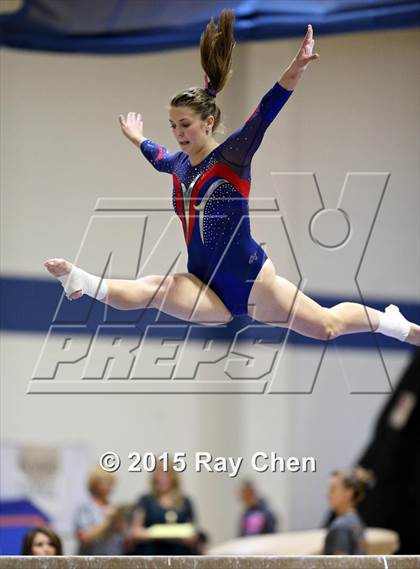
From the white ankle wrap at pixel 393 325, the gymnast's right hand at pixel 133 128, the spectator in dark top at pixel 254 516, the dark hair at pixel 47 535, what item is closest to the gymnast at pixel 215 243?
the white ankle wrap at pixel 393 325

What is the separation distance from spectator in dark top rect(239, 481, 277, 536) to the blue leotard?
10.7 feet

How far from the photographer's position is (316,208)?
613cm

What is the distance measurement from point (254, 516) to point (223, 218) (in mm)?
3548

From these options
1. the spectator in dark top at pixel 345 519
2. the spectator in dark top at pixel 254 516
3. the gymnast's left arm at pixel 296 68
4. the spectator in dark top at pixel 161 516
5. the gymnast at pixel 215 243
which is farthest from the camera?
the spectator in dark top at pixel 254 516

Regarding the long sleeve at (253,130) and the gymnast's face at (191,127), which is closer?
the long sleeve at (253,130)

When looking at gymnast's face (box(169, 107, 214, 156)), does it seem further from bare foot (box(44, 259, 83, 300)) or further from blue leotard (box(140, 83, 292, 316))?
bare foot (box(44, 259, 83, 300))

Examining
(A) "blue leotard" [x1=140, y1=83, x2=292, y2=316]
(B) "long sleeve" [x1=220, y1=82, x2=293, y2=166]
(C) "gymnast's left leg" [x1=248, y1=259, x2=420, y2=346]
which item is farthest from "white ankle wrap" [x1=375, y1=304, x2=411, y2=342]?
(B) "long sleeve" [x1=220, y1=82, x2=293, y2=166]

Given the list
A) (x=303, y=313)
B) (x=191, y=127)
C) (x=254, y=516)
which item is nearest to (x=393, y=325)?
(x=303, y=313)

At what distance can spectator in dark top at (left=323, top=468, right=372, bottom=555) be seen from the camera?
573cm

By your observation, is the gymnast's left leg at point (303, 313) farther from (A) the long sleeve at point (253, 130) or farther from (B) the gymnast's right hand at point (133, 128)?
(B) the gymnast's right hand at point (133, 128)

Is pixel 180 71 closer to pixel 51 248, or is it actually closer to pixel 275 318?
pixel 51 248

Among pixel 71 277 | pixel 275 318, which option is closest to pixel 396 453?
pixel 275 318

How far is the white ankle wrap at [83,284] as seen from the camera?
4242 millimetres

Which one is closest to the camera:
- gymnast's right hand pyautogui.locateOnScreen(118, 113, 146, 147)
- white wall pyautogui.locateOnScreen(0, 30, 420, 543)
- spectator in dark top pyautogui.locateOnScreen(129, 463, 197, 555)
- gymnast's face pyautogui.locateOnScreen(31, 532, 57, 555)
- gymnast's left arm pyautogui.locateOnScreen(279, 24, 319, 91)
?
gymnast's left arm pyautogui.locateOnScreen(279, 24, 319, 91)
